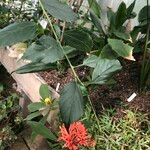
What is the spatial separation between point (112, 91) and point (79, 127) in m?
0.67

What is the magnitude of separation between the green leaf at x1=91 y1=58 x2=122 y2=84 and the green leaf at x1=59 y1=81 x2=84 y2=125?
0.98 ft

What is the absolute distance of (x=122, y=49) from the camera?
1.39 metres

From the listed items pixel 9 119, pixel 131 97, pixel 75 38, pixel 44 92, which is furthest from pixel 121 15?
pixel 75 38

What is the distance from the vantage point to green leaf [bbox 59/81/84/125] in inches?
21.5

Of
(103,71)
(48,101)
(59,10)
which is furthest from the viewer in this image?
(48,101)

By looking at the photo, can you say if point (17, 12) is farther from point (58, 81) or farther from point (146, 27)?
point (146, 27)

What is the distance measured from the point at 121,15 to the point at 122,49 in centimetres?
27

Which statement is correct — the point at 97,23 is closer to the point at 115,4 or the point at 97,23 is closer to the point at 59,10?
the point at 115,4

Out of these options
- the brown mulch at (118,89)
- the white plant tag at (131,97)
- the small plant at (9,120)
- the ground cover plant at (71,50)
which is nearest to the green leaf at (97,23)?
the ground cover plant at (71,50)

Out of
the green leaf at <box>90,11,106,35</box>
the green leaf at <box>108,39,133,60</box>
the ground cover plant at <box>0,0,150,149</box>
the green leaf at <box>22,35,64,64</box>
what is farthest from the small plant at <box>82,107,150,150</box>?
the green leaf at <box>22,35,64,64</box>

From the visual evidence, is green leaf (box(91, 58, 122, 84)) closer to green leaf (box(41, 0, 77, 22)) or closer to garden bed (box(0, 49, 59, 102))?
green leaf (box(41, 0, 77, 22))

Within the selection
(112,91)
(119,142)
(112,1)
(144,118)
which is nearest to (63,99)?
(119,142)

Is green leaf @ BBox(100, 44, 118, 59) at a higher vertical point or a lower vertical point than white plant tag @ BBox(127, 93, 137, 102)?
higher

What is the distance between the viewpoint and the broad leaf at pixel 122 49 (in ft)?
4.48
